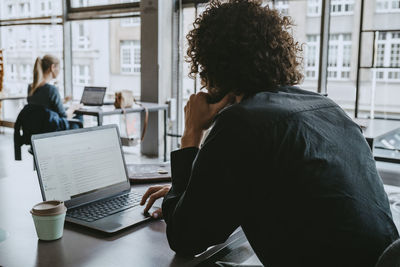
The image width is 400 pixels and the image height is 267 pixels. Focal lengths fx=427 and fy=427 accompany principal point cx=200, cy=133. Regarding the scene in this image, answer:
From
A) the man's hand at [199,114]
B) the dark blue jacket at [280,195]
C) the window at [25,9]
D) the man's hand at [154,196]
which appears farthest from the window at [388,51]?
the window at [25,9]

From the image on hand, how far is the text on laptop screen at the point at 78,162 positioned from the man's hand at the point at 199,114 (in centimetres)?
32

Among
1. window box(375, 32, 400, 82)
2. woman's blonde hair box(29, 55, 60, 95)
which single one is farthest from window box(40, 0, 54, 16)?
window box(375, 32, 400, 82)

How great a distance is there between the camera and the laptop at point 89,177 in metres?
1.22

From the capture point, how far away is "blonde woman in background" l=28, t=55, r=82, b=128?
4059 millimetres

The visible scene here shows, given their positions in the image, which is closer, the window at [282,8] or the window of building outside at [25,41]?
the window at [282,8]

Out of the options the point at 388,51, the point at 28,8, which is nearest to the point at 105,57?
the point at 28,8

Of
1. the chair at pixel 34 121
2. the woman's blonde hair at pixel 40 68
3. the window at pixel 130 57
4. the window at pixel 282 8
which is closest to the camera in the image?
the window at pixel 282 8

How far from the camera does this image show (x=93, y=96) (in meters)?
4.68

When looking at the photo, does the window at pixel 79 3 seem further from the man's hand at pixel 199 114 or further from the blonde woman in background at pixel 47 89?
the man's hand at pixel 199 114

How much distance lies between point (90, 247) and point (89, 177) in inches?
14.3

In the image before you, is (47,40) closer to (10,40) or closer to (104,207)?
(10,40)

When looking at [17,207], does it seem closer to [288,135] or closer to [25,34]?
[288,135]

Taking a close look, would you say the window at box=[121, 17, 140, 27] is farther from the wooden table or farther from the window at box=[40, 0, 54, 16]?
the wooden table

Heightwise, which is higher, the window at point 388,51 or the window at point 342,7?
the window at point 342,7
